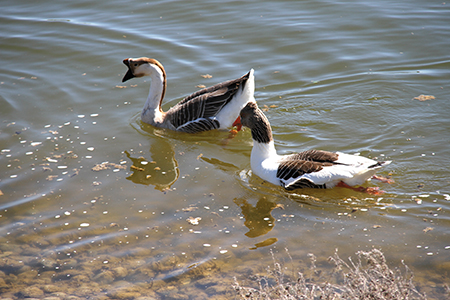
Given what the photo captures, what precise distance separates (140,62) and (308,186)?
5021 millimetres

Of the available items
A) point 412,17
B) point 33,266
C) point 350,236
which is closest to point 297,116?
point 350,236

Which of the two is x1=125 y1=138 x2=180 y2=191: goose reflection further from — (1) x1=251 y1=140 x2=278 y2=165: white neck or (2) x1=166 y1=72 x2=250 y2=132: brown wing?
(1) x1=251 y1=140 x2=278 y2=165: white neck

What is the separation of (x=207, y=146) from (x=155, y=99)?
1842 mm

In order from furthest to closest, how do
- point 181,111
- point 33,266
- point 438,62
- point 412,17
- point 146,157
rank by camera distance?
point 412,17, point 438,62, point 181,111, point 146,157, point 33,266

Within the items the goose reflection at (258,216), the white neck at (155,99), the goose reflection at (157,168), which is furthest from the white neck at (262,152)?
the white neck at (155,99)

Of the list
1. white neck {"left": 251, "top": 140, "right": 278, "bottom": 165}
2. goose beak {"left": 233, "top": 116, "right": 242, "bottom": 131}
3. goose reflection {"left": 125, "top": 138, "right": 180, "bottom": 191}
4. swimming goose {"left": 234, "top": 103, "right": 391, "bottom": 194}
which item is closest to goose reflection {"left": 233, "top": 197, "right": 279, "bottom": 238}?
swimming goose {"left": 234, "top": 103, "right": 391, "bottom": 194}

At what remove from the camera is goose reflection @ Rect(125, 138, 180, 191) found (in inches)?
309

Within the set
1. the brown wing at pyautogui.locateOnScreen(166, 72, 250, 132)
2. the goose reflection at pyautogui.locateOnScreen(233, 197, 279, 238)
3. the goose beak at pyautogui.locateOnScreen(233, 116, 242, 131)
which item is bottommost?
the goose reflection at pyautogui.locateOnScreen(233, 197, 279, 238)

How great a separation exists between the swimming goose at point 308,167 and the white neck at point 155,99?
9.89 ft

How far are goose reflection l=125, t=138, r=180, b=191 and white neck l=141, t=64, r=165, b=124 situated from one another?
102 cm

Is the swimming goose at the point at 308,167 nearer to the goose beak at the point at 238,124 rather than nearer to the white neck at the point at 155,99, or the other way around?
the goose beak at the point at 238,124

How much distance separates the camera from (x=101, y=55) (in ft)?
42.4

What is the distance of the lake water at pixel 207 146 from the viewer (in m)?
5.90

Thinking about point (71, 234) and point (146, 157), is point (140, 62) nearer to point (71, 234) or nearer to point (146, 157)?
point (146, 157)
